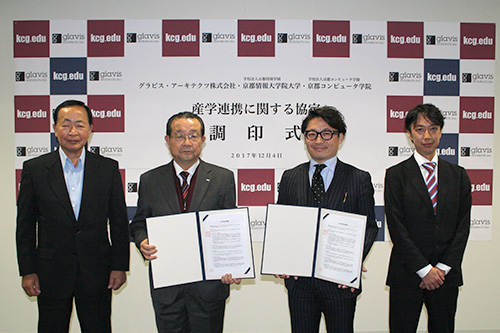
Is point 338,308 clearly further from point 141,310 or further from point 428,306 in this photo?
point 141,310

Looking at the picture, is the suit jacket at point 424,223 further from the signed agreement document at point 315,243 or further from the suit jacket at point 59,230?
the suit jacket at point 59,230

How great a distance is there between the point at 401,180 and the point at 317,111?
2.31ft

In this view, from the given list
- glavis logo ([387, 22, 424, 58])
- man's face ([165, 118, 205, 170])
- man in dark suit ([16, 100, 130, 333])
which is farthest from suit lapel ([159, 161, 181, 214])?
glavis logo ([387, 22, 424, 58])

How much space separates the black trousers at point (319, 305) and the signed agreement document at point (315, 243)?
9 cm

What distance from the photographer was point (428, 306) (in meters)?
2.34

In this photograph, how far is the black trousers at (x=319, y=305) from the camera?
204 cm

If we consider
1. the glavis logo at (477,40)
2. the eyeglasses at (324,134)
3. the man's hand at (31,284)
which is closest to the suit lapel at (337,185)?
the eyeglasses at (324,134)

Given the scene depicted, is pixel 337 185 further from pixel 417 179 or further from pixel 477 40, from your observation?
pixel 477 40

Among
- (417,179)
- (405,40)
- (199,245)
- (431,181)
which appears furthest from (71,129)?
(405,40)

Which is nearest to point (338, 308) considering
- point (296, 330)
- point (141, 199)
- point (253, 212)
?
point (296, 330)

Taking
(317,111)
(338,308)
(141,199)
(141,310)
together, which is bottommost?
(141,310)

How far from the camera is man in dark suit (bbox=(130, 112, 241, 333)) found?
6.97 ft

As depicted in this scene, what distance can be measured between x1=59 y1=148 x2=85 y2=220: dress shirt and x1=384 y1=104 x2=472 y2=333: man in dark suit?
1.91 metres

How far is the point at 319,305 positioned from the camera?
214 cm
